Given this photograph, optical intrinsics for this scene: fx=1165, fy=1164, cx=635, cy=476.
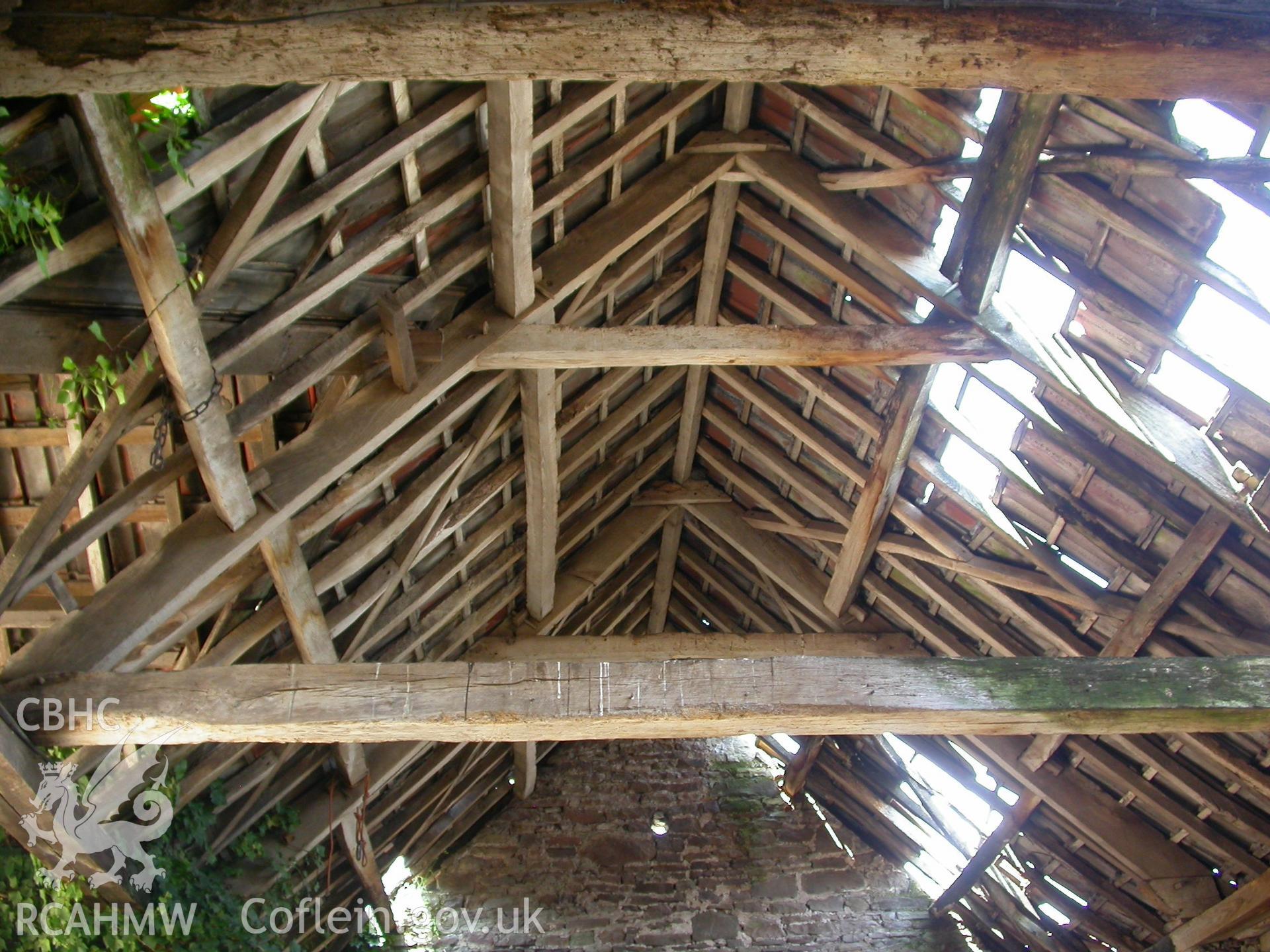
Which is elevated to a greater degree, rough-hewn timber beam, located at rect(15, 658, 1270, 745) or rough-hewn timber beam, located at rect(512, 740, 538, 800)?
rough-hewn timber beam, located at rect(512, 740, 538, 800)

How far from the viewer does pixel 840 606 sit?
683 cm

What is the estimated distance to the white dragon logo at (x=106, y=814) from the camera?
397 cm

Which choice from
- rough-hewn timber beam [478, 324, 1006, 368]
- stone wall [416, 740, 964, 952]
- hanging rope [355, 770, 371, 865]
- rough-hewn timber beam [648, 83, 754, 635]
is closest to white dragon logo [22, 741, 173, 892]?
hanging rope [355, 770, 371, 865]

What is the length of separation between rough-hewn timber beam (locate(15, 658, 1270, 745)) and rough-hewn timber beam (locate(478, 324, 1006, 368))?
4.46 feet

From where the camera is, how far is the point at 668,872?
8.38 meters

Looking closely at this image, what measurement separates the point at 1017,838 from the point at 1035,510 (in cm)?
268

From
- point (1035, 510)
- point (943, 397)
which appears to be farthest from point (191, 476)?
point (1035, 510)

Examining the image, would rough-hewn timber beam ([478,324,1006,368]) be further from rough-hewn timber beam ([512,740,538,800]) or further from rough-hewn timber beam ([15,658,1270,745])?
rough-hewn timber beam ([512,740,538,800])

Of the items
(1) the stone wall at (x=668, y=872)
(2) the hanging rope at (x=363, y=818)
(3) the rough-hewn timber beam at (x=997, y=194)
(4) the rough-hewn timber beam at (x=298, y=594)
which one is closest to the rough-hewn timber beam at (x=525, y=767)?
(1) the stone wall at (x=668, y=872)

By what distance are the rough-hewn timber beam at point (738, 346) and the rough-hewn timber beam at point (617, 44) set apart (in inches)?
81.3

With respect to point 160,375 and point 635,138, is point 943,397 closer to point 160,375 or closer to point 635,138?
point 635,138

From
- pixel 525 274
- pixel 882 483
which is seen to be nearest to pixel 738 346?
pixel 525 274

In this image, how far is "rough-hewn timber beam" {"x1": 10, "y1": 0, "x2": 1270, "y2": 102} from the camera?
2.57 metres

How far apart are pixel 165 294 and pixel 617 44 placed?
154 cm
